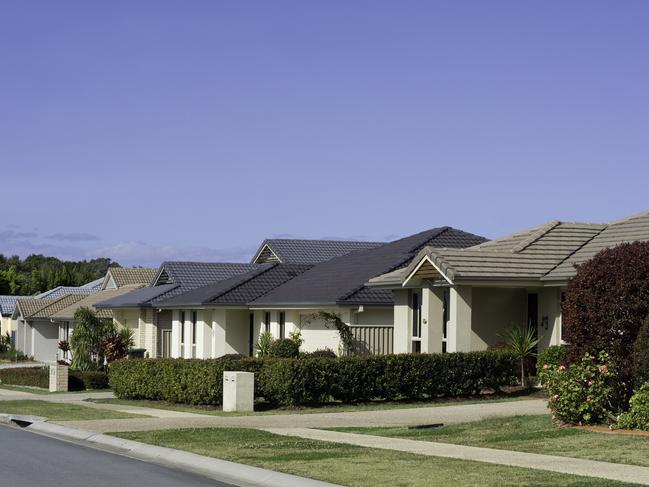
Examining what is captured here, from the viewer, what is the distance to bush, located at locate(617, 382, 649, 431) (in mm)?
18359

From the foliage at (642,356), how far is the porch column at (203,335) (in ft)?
94.5

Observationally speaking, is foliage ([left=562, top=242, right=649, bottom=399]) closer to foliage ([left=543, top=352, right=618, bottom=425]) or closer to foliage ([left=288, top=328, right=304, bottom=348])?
foliage ([left=543, top=352, right=618, bottom=425])

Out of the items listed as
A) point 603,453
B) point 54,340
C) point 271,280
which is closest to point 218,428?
point 603,453

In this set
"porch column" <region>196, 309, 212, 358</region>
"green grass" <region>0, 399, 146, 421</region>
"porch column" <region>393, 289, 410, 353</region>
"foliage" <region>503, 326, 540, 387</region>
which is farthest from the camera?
"porch column" <region>196, 309, 212, 358</region>

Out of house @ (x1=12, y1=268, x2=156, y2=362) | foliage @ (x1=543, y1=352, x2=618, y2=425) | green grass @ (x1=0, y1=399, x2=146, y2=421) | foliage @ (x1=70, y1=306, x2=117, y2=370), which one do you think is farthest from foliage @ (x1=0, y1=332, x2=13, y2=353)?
A: foliage @ (x1=543, y1=352, x2=618, y2=425)

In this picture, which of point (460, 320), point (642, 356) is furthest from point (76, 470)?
point (460, 320)

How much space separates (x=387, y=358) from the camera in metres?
28.4

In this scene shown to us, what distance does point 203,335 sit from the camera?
46750 mm

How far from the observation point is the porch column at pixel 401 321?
34688mm

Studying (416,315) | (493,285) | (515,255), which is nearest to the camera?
(493,285)

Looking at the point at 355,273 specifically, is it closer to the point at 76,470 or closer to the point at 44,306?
the point at 76,470

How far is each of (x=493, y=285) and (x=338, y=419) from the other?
832cm

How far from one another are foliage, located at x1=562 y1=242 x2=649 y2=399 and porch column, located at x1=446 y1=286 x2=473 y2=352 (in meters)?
9.91

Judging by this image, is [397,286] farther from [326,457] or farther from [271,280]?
[326,457]
